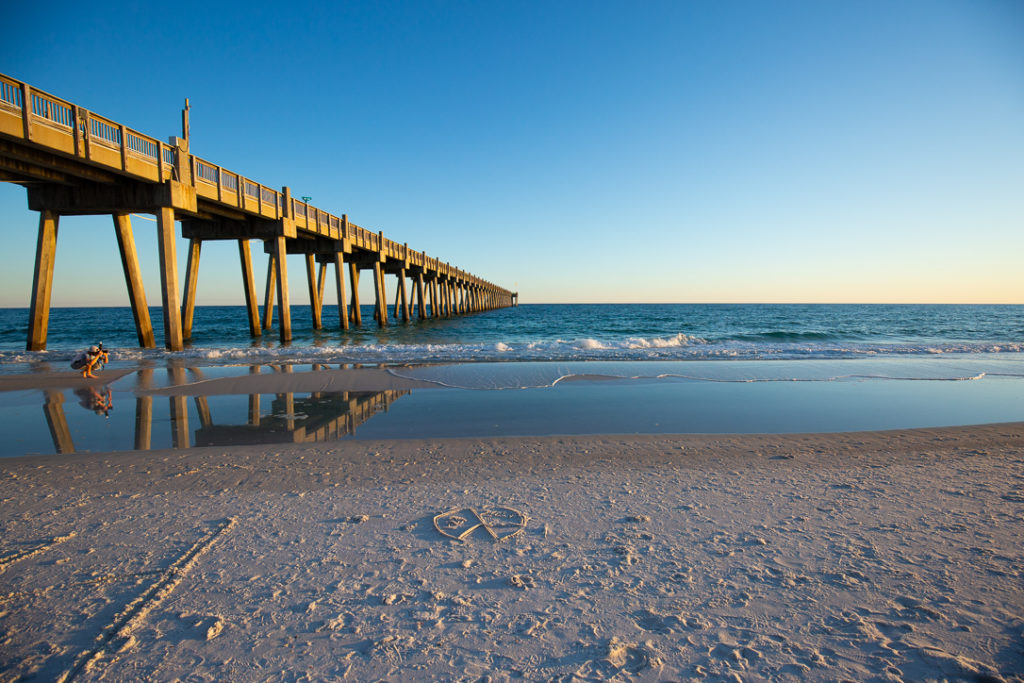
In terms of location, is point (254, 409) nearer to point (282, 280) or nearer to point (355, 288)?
point (282, 280)

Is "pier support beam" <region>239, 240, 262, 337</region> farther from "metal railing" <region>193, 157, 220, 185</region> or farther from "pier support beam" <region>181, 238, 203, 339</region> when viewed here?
"metal railing" <region>193, 157, 220, 185</region>

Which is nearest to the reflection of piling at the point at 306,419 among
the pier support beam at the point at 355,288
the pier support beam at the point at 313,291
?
the pier support beam at the point at 313,291

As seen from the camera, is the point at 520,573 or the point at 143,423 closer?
the point at 520,573

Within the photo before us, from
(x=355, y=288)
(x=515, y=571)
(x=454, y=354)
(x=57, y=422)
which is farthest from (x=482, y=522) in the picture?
(x=355, y=288)

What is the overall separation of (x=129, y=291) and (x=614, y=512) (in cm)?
1835

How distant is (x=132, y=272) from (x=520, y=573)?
18.2 meters

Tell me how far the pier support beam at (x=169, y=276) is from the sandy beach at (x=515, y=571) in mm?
12652

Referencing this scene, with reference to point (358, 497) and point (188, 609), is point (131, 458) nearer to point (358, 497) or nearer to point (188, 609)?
point (358, 497)

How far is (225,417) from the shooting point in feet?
24.0

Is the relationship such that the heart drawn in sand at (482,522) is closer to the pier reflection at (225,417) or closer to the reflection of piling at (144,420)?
the pier reflection at (225,417)

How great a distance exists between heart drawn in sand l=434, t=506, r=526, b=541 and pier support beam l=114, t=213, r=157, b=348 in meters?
16.7

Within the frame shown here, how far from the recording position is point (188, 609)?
2.48 m

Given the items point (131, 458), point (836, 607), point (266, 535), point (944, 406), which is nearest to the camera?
point (836, 607)

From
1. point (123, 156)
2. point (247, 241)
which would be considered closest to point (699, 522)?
point (123, 156)
